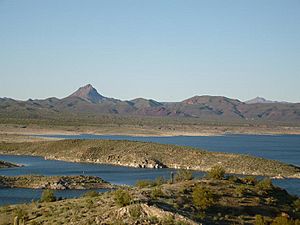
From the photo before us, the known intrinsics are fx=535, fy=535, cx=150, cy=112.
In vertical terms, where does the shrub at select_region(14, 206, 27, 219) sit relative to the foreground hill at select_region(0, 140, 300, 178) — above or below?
below

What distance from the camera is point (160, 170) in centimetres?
8450

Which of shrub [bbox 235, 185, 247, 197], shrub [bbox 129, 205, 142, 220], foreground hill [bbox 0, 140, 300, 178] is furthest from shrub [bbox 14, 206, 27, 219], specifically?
foreground hill [bbox 0, 140, 300, 178]

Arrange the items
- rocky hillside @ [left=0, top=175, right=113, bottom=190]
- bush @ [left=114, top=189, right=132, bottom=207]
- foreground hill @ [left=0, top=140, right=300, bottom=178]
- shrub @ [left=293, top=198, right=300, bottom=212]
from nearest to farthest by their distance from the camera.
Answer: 1. bush @ [left=114, top=189, right=132, bottom=207]
2. shrub @ [left=293, top=198, right=300, bottom=212]
3. rocky hillside @ [left=0, top=175, right=113, bottom=190]
4. foreground hill @ [left=0, top=140, right=300, bottom=178]

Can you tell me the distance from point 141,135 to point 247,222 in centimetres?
15002

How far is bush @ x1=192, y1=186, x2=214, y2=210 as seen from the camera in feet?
104

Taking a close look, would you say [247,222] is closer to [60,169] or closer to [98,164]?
[60,169]

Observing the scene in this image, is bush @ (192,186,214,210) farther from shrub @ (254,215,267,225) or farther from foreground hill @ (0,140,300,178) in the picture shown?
foreground hill @ (0,140,300,178)

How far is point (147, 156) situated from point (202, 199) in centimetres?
6251

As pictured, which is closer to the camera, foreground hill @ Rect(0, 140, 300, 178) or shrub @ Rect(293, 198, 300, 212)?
shrub @ Rect(293, 198, 300, 212)

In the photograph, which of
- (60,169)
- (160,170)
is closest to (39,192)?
(60,169)

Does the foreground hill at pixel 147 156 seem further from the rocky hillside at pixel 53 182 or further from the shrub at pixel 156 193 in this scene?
the shrub at pixel 156 193

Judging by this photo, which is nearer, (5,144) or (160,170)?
(160,170)

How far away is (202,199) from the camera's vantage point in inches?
1251

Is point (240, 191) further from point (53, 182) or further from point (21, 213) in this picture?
point (53, 182)
